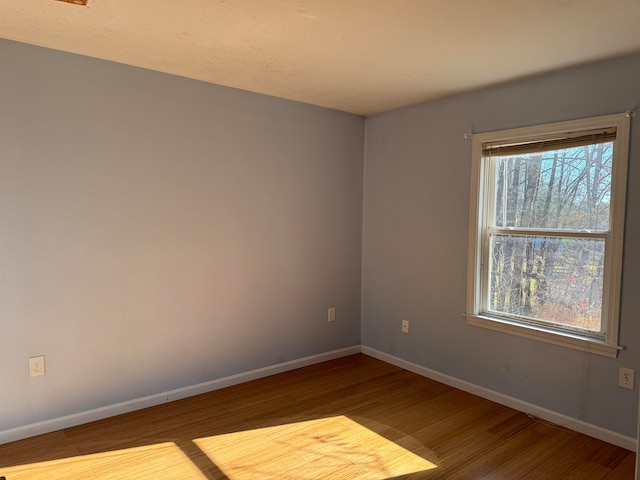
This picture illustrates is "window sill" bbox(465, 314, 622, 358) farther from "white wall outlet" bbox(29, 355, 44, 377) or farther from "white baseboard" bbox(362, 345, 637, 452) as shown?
"white wall outlet" bbox(29, 355, 44, 377)

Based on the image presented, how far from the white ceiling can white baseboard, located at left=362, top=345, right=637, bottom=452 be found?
224 centimetres

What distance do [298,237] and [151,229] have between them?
4.12 ft

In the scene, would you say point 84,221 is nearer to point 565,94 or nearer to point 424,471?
point 424,471

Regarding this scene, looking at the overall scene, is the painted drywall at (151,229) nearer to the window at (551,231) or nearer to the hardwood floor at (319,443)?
the hardwood floor at (319,443)

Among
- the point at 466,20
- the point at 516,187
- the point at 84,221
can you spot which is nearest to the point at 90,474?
the point at 84,221

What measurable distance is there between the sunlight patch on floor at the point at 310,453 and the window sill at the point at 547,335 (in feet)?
3.84

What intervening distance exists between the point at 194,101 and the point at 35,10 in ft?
3.77

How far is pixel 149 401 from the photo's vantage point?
119 inches

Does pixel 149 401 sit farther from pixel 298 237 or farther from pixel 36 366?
pixel 298 237

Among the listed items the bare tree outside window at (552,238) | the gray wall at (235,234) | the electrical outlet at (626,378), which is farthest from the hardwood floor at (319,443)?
the bare tree outside window at (552,238)

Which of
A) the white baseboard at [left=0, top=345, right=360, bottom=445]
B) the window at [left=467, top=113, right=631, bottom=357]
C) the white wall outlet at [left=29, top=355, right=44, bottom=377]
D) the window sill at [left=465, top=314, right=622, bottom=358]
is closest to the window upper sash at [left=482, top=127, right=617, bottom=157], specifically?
the window at [left=467, top=113, right=631, bottom=357]

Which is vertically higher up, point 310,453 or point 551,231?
point 551,231

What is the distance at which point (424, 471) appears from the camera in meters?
2.32

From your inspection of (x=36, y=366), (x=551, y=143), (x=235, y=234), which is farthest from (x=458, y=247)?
(x=36, y=366)
